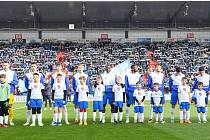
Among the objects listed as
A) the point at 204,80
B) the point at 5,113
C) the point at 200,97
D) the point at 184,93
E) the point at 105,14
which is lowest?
the point at 5,113

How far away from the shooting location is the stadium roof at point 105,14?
42281 mm

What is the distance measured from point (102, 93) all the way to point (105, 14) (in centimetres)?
2842

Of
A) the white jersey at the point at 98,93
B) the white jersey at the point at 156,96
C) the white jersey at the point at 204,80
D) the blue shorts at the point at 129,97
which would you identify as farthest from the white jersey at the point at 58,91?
the white jersey at the point at 204,80

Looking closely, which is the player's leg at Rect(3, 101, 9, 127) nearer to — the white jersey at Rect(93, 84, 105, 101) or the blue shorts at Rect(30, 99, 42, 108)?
the blue shorts at Rect(30, 99, 42, 108)

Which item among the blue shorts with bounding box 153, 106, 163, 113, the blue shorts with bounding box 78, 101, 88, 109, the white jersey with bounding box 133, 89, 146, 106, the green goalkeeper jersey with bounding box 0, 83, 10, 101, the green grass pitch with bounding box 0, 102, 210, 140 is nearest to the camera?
the green grass pitch with bounding box 0, 102, 210, 140

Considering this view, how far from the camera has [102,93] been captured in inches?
674

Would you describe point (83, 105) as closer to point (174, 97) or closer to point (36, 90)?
point (36, 90)

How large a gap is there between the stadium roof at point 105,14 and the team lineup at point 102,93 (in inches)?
973

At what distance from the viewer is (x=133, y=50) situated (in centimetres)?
4691

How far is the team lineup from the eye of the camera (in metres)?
16.1

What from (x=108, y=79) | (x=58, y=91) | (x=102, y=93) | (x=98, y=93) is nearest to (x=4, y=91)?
(x=58, y=91)

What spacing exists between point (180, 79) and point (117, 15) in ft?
93.2

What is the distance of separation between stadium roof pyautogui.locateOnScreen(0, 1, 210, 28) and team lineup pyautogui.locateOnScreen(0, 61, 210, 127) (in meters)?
24.7

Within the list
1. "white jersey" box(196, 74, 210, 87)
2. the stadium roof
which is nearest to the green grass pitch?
"white jersey" box(196, 74, 210, 87)
